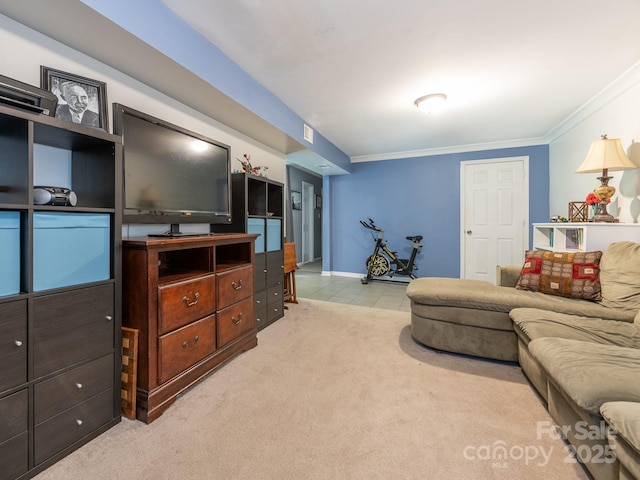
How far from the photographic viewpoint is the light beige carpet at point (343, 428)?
114 centimetres

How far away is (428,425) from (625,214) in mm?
2783

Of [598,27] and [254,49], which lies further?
[254,49]

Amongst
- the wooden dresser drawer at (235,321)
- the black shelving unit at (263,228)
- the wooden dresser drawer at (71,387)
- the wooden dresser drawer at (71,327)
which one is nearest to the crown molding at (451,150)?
the black shelving unit at (263,228)

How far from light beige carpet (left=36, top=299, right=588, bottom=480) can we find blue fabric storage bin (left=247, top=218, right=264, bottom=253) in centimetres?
104

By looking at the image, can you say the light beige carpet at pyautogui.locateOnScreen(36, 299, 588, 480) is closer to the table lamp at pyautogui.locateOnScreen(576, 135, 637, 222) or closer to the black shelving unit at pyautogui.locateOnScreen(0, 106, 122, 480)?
the black shelving unit at pyautogui.locateOnScreen(0, 106, 122, 480)

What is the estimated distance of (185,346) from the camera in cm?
165

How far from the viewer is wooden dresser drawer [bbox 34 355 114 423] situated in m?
1.12

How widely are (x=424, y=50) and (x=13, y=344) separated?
9.19 ft

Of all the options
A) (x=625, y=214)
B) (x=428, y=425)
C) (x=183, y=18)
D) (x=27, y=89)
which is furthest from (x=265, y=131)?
(x=625, y=214)

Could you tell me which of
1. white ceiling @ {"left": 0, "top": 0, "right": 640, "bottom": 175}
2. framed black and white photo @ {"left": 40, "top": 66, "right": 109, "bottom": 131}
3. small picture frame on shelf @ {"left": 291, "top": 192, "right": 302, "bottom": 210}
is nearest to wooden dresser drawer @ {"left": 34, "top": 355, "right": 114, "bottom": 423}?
framed black and white photo @ {"left": 40, "top": 66, "right": 109, "bottom": 131}

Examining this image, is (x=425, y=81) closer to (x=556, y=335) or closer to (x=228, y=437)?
(x=556, y=335)

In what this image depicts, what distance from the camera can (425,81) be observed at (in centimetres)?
246

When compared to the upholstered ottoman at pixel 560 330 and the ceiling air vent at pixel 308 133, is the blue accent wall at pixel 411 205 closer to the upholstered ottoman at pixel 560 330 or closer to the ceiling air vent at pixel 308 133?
the ceiling air vent at pixel 308 133

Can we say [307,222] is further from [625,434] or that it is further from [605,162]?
[625,434]
